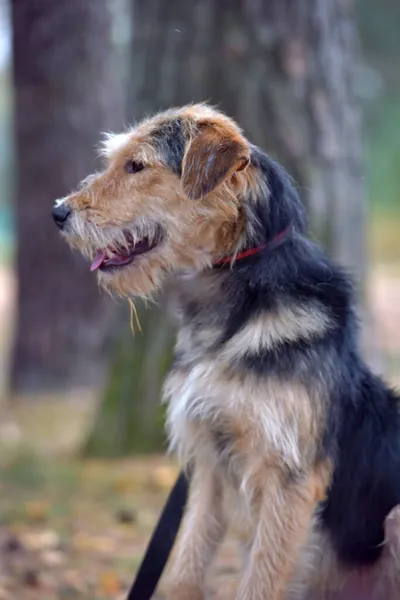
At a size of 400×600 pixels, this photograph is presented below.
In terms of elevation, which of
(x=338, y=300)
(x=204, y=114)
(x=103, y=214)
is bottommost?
(x=338, y=300)

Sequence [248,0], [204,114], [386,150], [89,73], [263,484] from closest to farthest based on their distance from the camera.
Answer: [263,484] < [204,114] < [248,0] < [89,73] < [386,150]

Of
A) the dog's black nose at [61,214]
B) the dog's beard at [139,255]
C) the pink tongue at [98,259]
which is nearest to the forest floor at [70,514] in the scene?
the dog's beard at [139,255]

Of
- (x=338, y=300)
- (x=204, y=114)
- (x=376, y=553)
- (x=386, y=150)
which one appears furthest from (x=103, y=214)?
(x=386, y=150)

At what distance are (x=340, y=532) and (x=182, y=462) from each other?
33.0 inches

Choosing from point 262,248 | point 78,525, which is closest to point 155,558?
point 262,248

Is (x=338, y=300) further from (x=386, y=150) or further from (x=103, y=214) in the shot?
(x=386, y=150)

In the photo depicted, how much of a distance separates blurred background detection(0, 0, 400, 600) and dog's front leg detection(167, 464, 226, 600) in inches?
23.3

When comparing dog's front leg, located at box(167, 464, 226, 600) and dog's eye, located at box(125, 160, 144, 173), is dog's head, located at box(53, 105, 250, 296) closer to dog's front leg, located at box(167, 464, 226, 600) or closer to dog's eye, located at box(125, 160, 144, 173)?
dog's eye, located at box(125, 160, 144, 173)

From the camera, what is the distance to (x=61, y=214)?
4406mm

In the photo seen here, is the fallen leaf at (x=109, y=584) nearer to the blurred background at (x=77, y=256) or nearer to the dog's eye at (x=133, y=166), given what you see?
the blurred background at (x=77, y=256)

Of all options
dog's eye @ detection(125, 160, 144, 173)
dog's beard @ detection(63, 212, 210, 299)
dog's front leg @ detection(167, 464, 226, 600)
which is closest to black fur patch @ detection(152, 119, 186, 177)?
dog's eye @ detection(125, 160, 144, 173)

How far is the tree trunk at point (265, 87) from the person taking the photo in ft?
24.3

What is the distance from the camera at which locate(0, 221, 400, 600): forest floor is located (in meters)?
5.55

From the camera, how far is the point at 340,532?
423 cm
